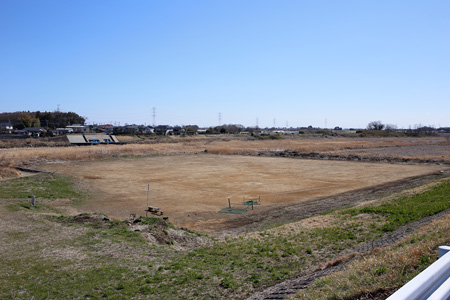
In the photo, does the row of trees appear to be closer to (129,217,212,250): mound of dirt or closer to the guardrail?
(129,217,212,250): mound of dirt

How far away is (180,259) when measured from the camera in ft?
37.2

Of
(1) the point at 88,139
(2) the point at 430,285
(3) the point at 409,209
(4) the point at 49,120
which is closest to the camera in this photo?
(2) the point at 430,285

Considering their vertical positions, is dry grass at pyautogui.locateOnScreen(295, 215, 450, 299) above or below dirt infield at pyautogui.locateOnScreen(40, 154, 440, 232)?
above

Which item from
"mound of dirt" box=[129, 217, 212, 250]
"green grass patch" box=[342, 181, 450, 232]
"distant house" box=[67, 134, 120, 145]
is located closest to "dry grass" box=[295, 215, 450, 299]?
"green grass patch" box=[342, 181, 450, 232]

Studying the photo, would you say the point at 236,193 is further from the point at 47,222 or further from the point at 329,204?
the point at 47,222

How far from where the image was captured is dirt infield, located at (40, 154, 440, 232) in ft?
76.2

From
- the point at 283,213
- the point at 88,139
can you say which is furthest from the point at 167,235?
the point at 88,139

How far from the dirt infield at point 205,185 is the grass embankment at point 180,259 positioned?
5948 mm

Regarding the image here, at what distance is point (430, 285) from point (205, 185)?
30799mm

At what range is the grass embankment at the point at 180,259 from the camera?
8396 millimetres

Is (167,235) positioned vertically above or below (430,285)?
below

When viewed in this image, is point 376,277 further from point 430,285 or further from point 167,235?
point 167,235

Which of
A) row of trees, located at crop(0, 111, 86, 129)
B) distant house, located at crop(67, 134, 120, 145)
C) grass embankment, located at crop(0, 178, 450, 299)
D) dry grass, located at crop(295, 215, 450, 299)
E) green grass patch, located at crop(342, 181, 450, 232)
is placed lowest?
grass embankment, located at crop(0, 178, 450, 299)

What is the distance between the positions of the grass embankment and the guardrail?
2255 mm
